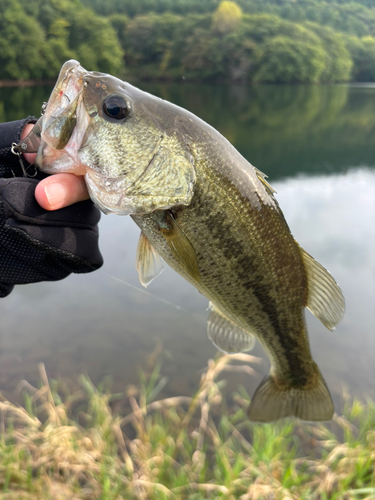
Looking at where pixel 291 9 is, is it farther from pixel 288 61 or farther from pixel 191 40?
pixel 191 40

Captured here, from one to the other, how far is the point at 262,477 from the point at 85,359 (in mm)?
3428

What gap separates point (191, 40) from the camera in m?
69.2

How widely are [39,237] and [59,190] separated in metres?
0.33

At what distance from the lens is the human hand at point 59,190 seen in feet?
6.25

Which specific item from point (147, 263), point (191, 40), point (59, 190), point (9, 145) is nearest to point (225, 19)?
point (191, 40)

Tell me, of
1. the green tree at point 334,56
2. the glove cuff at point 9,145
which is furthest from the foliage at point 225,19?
the glove cuff at point 9,145

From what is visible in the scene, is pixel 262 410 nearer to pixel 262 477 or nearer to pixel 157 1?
pixel 262 477

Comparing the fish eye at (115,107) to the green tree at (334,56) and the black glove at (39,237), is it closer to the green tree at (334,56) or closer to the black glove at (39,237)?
the black glove at (39,237)

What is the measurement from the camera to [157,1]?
9069 centimetres

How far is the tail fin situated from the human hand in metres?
1.97

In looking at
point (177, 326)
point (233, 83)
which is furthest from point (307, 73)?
point (177, 326)

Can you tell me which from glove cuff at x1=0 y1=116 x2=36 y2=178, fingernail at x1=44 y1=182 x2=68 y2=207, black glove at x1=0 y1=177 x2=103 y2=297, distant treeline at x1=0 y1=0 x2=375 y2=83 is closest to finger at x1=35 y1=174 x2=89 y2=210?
fingernail at x1=44 y1=182 x2=68 y2=207

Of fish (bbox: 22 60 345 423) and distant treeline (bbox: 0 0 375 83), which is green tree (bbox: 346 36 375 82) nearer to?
distant treeline (bbox: 0 0 375 83)

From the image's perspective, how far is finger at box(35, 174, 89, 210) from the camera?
191 centimetres
